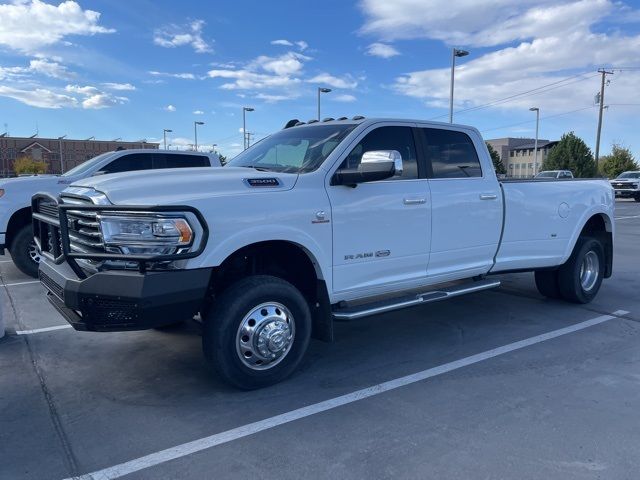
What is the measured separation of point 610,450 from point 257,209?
2695 mm

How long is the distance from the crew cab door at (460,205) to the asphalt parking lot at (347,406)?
79 centimetres

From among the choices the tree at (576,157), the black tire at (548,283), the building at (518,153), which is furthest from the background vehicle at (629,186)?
the building at (518,153)

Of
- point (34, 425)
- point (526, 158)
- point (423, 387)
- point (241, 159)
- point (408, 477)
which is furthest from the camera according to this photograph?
point (526, 158)

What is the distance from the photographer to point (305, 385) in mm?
4051

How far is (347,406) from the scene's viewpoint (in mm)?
3666

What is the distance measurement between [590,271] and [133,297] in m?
5.77

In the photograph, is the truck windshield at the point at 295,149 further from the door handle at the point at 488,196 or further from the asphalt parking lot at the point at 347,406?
the asphalt parking lot at the point at 347,406

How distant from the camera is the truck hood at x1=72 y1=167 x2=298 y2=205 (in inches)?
136

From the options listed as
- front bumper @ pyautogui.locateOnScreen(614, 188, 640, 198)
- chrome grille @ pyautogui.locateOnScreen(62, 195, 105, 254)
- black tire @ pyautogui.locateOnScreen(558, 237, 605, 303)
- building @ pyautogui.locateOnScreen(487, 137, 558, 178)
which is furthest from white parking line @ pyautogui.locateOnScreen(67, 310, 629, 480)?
building @ pyautogui.locateOnScreen(487, 137, 558, 178)

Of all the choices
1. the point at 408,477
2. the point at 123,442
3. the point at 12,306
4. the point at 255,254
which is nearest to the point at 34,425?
the point at 123,442

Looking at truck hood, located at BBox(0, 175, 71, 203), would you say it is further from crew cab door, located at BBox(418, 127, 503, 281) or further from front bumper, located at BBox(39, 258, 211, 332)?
crew cab door, located at BBox(418, 127, 503, 281)

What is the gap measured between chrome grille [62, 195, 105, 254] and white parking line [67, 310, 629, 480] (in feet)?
4.48

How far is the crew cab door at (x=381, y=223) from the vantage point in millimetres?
4160

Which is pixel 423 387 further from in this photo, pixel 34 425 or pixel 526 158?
pixel 526 158
